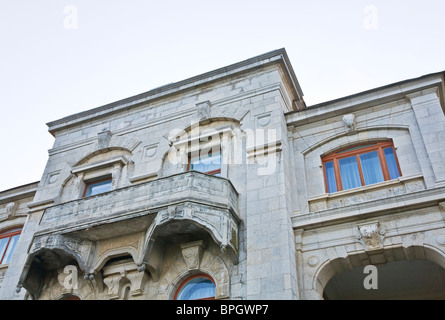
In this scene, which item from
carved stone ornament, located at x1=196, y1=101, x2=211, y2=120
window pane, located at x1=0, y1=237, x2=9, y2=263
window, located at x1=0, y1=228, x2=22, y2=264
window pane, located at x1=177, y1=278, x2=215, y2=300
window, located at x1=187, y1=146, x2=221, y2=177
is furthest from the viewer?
window pane, located at x1=0, y1=237, x2=9, y2=263

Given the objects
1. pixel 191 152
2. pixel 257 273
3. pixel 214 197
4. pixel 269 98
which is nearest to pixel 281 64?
pixel 269 98

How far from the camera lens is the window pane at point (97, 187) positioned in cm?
1819

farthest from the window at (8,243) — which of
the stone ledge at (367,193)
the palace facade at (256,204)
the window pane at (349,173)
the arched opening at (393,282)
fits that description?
the window pane at (349,173)

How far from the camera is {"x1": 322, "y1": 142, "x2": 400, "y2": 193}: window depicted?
47.9 feet

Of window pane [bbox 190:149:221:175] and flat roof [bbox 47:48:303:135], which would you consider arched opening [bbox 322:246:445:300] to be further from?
flat roof [bbox 47:48:303:135]

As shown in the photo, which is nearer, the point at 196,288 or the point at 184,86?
the point at 196,288

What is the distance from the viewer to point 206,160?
55.5 feet

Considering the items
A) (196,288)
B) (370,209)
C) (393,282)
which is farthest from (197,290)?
(393,282)

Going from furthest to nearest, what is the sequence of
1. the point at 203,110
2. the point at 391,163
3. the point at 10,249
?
1. the point at 10,249
2. the point at 203,110
3. the point at 391,163

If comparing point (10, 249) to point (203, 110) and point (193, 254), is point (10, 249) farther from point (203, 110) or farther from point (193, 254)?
point (203, 110)

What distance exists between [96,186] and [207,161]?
4.94 meters

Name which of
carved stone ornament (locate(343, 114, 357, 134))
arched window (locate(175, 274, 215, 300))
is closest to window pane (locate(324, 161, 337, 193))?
carved stone ornament (locate(343, 114, 357, 134))

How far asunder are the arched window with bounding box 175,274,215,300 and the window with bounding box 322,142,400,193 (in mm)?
4898

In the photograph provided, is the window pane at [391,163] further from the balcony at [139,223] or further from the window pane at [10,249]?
the window pane at [10,249]
